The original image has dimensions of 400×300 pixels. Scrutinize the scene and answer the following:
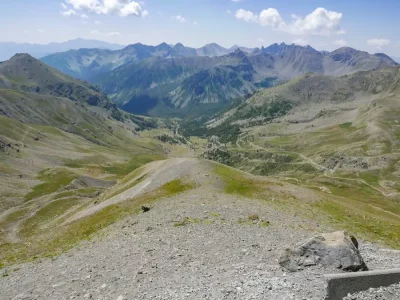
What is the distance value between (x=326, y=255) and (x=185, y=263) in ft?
37.4

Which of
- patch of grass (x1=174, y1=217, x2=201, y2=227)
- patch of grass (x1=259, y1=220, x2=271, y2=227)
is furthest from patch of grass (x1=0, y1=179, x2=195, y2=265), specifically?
patch of grass (x1=259, y1=220, x2=271, y2=227)

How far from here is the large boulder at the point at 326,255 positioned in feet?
78.1

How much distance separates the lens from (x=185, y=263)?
2927 centimetres

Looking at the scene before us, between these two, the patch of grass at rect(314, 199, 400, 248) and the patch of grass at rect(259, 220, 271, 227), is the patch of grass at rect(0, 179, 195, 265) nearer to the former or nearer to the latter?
the patch of grass at rect(259, 220, 271, 227)

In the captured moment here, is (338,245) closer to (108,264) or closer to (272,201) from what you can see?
(108,264)

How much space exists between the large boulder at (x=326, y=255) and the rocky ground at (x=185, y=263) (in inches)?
31.9

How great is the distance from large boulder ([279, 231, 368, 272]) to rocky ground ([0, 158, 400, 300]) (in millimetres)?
811

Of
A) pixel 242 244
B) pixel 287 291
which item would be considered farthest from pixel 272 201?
pixel 287 291

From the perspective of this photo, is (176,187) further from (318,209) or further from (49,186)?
(49,186)

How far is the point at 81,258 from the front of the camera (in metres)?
34.8

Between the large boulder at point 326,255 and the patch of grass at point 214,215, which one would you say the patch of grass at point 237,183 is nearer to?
the patch of grass at point 214,215

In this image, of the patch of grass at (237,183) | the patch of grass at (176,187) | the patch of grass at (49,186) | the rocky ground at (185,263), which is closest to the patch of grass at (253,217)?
the rocky ground at (185,263)

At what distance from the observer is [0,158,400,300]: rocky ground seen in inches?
901

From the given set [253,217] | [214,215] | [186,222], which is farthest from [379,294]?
[214,215]
